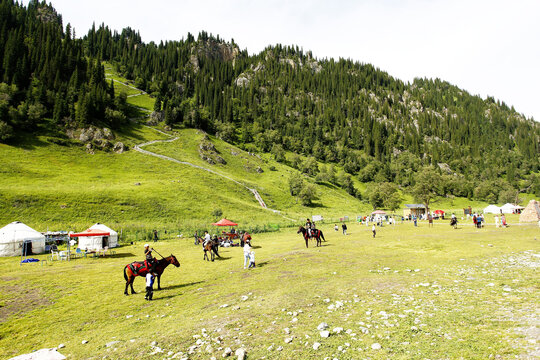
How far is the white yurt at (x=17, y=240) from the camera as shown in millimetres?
32031

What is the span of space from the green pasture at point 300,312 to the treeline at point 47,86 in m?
101

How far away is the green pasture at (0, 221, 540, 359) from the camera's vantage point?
264 inches

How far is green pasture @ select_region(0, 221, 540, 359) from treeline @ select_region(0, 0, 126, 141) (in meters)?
101

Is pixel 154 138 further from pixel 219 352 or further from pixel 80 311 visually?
pixel 219 352

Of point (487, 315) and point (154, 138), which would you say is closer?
point (487, 315)

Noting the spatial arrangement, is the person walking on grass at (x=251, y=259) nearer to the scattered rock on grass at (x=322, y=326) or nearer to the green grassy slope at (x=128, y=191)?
the scattered rock on grass at (x=322, y=326)

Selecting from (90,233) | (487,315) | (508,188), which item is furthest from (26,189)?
(508,188)

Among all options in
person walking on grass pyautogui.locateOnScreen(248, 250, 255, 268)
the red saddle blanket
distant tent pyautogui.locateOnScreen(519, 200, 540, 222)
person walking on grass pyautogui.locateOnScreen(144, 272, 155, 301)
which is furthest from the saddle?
distant tent pyautogui.locateOnScreen(519, 200, 540, 222)

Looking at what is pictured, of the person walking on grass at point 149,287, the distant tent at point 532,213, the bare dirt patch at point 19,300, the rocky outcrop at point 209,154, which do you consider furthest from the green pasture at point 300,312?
the rocky outcrop at point 209,154

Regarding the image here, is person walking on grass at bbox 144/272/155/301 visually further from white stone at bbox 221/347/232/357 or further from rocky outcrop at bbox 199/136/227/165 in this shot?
rocky outcrop at bbox 199/136/227/165

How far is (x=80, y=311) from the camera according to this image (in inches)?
476

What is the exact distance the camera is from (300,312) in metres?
9.50

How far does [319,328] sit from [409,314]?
10.2 feet

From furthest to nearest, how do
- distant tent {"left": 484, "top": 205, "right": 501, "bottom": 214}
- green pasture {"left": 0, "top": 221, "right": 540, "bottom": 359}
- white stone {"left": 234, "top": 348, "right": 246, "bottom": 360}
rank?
distant tent {"left": 484, "top": 205, "right": 501, "bottom": 214}
green pasture {"left": 0, "top": 221, "right": 540, "bottom": 359}
white stone {"left": 234, "top": 348, "right": 246, "bottom": 360}
